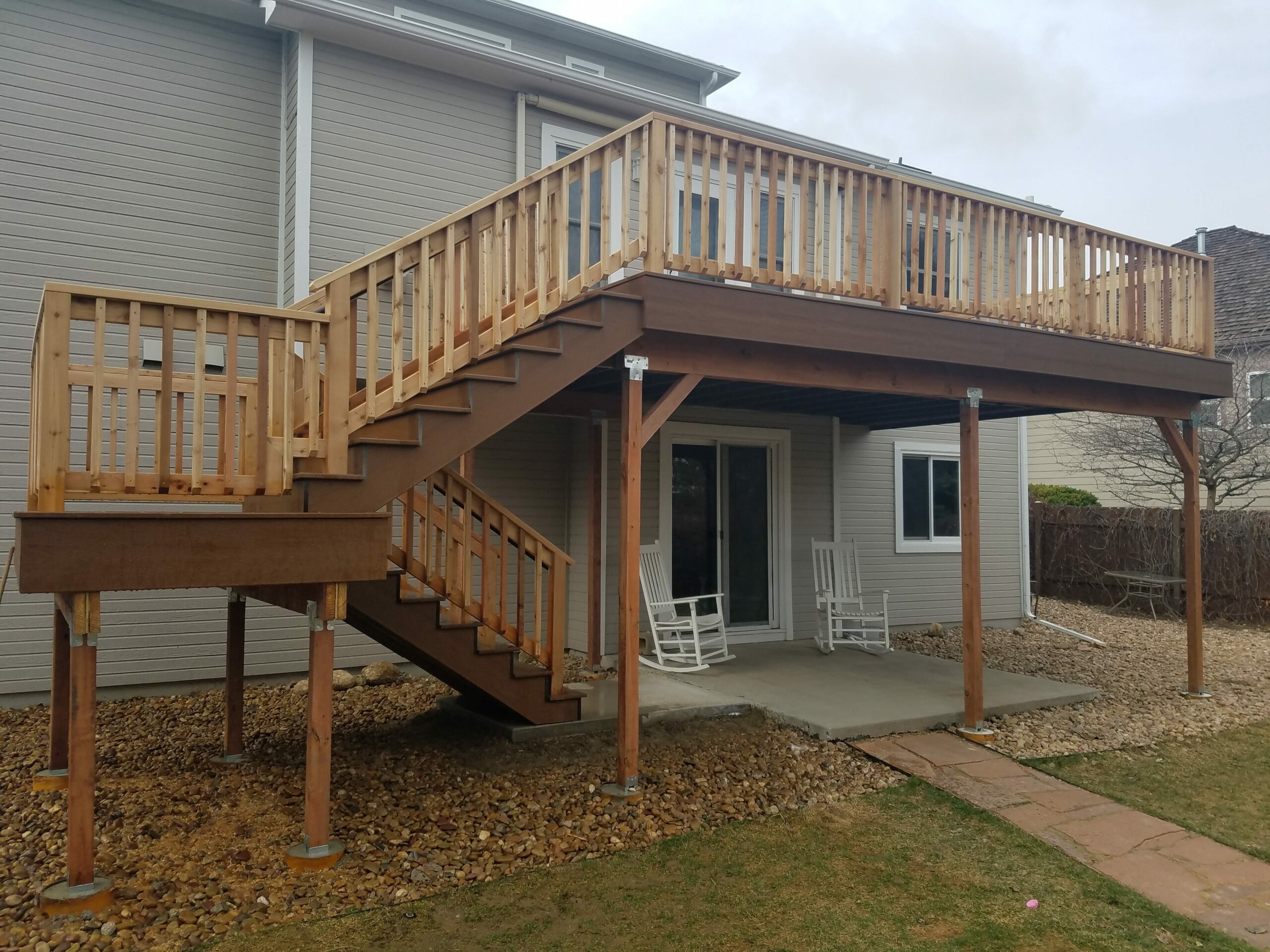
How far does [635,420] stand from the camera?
16.3 feet

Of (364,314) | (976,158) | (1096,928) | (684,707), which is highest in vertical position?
(976,158)

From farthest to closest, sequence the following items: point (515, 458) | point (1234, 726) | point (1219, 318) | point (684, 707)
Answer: point (1219, 318), point (515, 458), point (1234, 726), point (684, 707)

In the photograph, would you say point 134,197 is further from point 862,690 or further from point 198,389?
point 862,690

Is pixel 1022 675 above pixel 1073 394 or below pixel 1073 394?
below

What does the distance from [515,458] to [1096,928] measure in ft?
19.2

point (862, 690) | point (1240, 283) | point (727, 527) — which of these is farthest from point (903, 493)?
point (1240, 283)

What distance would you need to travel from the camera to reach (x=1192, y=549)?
7.49 meters

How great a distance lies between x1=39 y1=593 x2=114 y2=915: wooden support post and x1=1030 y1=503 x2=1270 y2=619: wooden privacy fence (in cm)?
1294

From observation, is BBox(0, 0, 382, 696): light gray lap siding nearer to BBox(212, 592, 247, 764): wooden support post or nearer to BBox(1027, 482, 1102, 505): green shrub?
BBox(212, 592, 247, 764): wooden support post

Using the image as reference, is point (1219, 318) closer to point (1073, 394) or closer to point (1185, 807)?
point (1073, 394)

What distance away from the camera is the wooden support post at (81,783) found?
11.4 feet

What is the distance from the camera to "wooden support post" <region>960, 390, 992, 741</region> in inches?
236

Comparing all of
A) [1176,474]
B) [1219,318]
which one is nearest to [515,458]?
[1176,474]

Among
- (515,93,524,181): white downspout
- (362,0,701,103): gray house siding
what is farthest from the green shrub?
(515,93,524,181): white downspout
